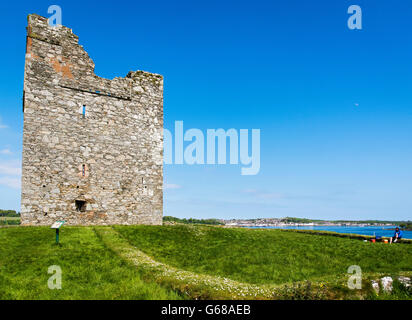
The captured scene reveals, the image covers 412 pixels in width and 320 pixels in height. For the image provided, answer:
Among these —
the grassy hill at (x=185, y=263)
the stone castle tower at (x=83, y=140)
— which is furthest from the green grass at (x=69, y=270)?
the stone castle tower at (x=83, y=140)

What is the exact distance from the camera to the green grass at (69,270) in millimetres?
8156

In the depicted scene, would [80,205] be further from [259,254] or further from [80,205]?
[259,254]

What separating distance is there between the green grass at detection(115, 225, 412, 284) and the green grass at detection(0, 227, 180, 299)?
321cm

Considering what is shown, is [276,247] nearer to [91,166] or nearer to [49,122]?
[91,166]

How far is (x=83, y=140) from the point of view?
21.4 metres

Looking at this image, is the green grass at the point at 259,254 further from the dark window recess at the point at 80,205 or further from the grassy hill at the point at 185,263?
the dark window recess at the point at 80,205

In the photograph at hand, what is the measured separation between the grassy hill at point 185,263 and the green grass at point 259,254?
5cm

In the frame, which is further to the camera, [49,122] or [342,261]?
[49,122]

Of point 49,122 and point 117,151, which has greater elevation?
point 49,122

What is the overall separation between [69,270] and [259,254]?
10.1 meters

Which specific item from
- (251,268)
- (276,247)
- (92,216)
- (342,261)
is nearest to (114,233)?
(92,216)
